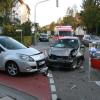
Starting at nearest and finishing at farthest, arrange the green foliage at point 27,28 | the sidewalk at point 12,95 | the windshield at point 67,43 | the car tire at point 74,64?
the sidewalk at point 12,95
the car tire at point 74,64
the windshield at point 67,43
the green foliage at point 27,28

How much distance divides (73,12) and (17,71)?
102164mm

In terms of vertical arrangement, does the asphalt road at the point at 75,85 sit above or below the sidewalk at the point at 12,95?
below

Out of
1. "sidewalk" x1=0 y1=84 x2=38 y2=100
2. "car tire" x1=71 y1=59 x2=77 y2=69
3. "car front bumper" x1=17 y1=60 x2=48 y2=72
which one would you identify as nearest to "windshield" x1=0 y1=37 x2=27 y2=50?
"car front bumper" x1=17 y1=60 x2=48 y2=72

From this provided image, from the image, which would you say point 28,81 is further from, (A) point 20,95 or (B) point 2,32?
(B) point 2,32

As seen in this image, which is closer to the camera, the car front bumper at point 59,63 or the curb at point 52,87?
the curb at point 52,87

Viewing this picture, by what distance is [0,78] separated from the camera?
1416 cm

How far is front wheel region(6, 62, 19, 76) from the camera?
48.0ft

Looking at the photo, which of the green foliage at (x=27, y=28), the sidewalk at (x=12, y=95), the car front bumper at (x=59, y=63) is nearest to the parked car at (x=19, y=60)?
the car front bumper at (x=59, y=63)

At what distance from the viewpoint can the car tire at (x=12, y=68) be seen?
14617mm

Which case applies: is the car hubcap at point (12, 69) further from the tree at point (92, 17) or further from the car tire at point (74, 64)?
the tree at point (92, 17)

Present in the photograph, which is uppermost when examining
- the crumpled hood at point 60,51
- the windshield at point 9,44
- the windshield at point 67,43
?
the windshield at point 9,44

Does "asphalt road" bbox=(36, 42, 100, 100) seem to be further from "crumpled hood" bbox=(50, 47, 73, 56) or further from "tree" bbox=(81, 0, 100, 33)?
"tree" bbox=(81, 0, 100, 33)

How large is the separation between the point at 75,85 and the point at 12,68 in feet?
10.1

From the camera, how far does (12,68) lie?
14688 mm
